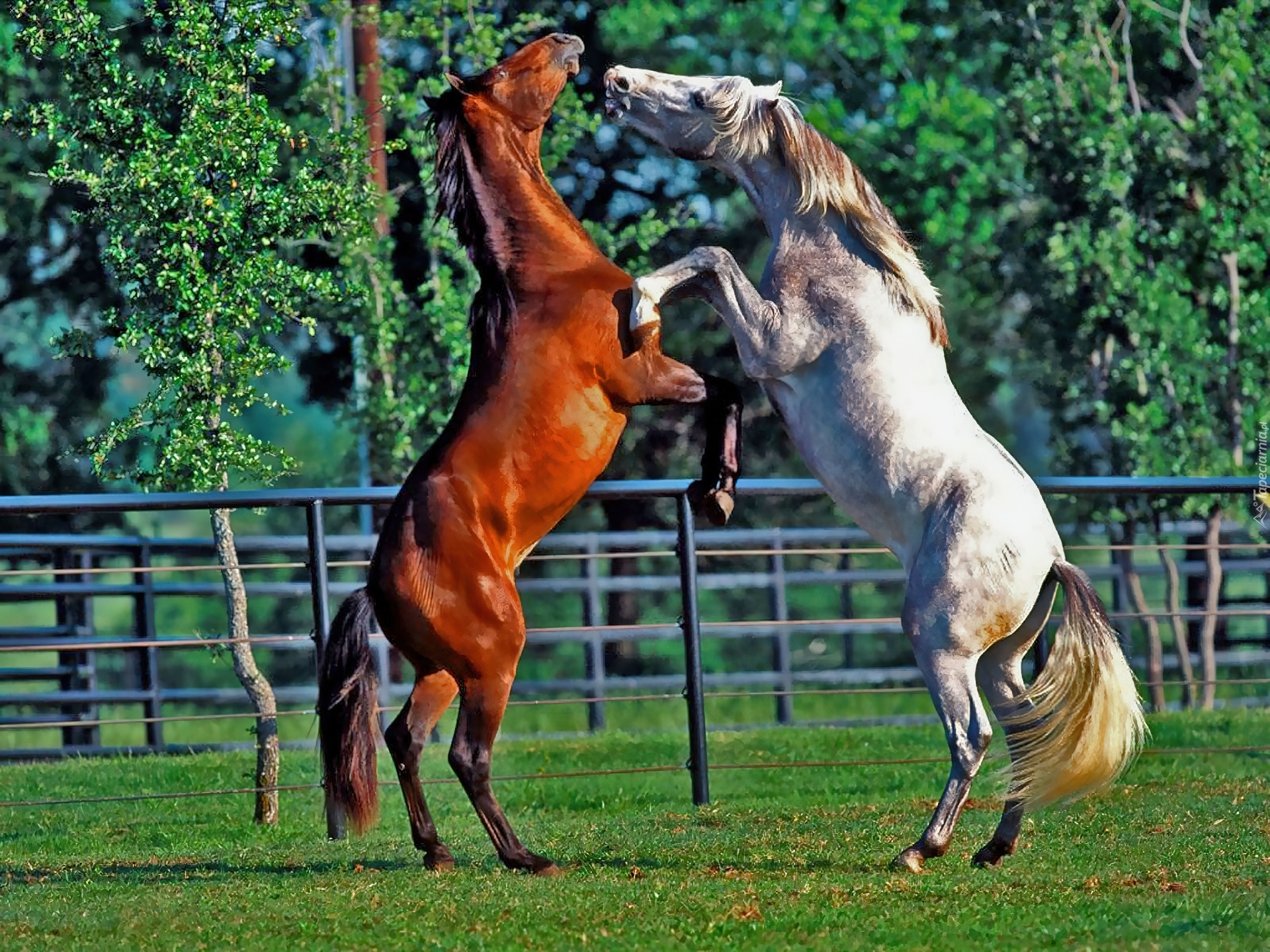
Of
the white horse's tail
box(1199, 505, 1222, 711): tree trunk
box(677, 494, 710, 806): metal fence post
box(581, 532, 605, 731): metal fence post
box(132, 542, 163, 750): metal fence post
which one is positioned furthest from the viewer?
box(581, 532, 605, 731): metal fence post

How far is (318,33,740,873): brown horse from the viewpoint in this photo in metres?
4.91

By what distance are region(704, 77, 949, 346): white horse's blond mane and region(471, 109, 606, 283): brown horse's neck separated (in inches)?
21.7

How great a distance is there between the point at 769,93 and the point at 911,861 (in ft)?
7.57

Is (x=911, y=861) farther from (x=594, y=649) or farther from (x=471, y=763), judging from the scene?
(x=594, y=649)

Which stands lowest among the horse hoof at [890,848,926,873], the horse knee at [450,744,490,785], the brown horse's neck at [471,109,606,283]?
the horse hoof at [890,848,926,873]

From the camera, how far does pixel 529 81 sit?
17.3 feet

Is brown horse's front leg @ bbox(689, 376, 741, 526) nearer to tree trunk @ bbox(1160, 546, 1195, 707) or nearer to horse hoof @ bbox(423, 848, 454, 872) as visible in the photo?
horse hoof @ bbox(423, 848, 454, 872)

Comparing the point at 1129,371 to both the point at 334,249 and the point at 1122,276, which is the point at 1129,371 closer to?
the point at 1122,276

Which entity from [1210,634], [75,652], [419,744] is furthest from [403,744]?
[1210,634]

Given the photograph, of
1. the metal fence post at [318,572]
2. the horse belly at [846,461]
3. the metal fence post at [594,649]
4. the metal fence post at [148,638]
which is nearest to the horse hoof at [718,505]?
the horse belly at [846,461]

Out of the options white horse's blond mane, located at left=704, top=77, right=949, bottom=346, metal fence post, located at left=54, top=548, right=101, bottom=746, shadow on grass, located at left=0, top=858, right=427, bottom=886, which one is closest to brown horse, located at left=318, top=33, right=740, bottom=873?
shadow on grass, located at left=0, top=858, right=427, bottom=886

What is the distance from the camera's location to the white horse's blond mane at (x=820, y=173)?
503cm

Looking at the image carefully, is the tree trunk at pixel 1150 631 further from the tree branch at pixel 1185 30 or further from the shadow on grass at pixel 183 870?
the shadow on grass at pixel 183 870

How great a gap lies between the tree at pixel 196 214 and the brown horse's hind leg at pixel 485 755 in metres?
2.02
